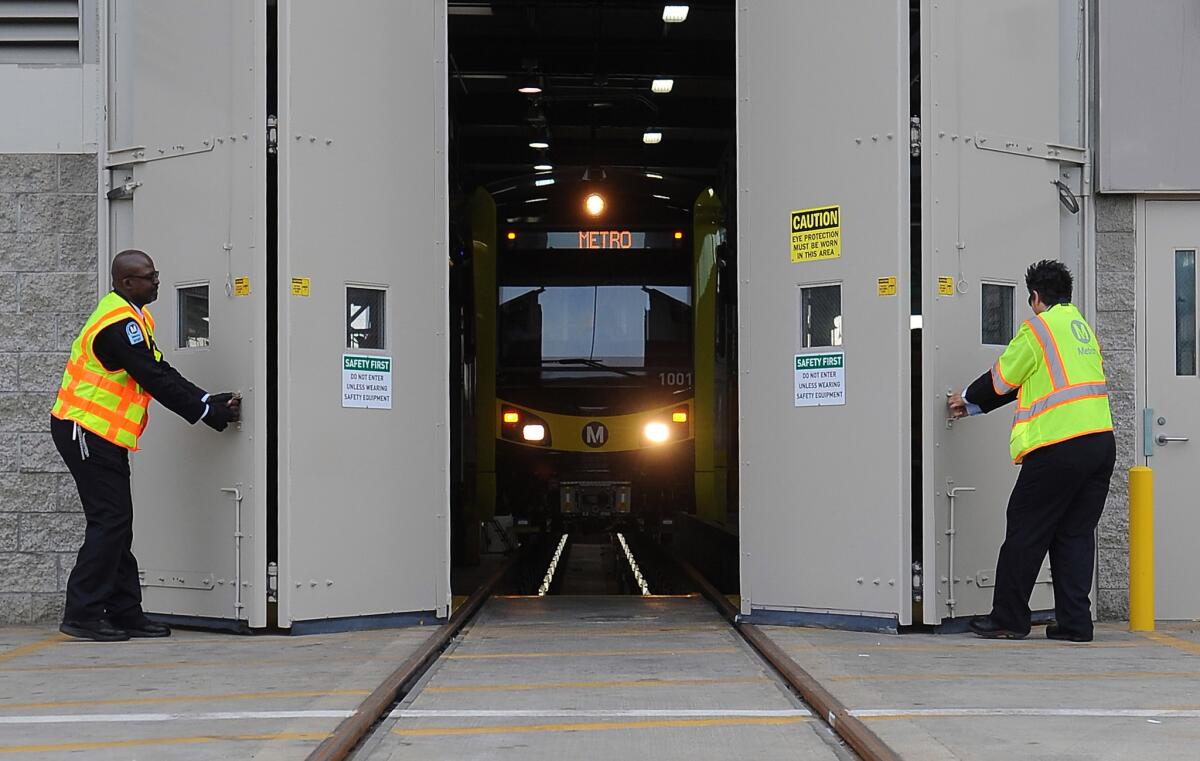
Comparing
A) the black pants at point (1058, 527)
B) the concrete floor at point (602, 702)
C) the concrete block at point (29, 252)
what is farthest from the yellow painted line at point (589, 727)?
the concrete block at point (29, 252)

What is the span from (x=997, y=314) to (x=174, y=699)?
484cm

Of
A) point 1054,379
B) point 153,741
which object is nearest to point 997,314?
point 1054,379

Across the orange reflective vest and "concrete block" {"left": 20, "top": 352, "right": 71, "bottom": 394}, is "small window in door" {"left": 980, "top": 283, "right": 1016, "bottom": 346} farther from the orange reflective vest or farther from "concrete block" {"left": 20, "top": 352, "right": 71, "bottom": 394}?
"concrete block" {"left": 20, "top": 352, "right": 71, "bottom": 394}

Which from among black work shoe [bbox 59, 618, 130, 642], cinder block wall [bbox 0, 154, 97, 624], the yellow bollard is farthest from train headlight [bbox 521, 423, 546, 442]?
the yellow bollard

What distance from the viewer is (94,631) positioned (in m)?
8.05

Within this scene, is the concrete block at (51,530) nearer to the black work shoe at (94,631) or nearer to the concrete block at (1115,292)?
the black work shoe at (94,631)

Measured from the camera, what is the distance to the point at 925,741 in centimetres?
500

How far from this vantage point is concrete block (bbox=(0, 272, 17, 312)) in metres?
9.12

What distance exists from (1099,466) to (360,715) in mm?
4265

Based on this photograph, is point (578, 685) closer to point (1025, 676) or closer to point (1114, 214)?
point (1025, 676)

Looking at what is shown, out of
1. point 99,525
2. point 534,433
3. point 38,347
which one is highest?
point 38,347

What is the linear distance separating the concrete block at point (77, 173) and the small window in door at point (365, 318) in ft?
6.28

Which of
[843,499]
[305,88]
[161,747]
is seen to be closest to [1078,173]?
[843,499]

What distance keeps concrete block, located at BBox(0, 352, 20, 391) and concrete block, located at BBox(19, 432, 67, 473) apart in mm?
299
